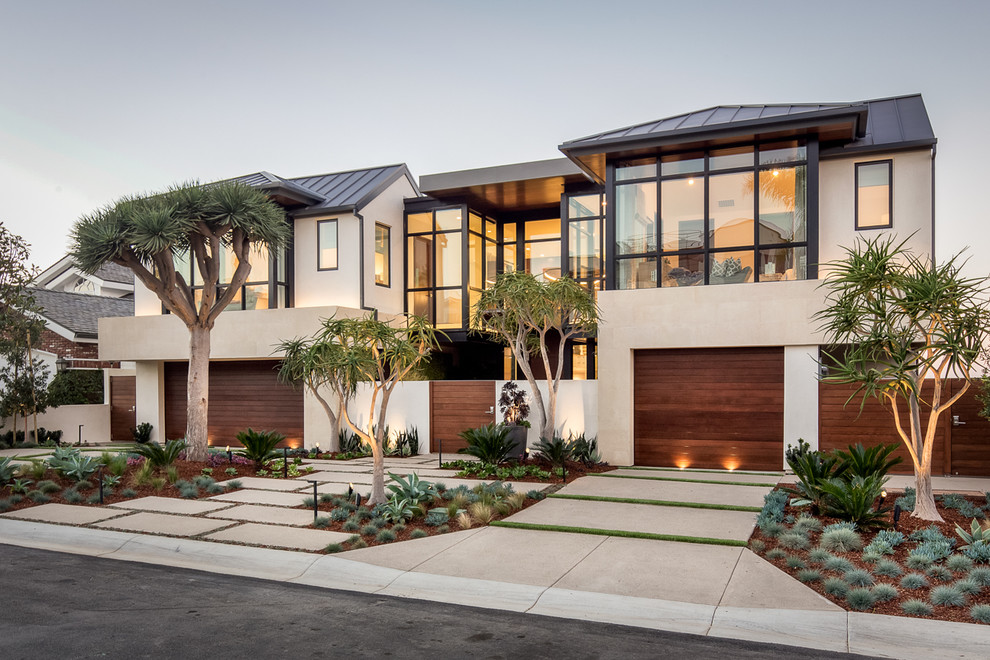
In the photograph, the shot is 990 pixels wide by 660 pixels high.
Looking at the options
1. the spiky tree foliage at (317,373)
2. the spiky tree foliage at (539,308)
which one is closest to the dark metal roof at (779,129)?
the spiky tree foliage at (539,308)

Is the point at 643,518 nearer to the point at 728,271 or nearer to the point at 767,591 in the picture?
the point at 767,591

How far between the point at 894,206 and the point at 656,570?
10489mm

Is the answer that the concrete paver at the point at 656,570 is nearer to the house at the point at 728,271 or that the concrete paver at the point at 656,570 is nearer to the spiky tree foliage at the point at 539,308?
the spiky tree foliage at the point at 539,308

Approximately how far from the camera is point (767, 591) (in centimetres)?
619

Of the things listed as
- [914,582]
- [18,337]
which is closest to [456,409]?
[914,582]

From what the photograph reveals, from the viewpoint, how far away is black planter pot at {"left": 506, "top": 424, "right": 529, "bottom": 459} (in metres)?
14.0

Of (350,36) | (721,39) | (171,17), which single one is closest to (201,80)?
(171,17)

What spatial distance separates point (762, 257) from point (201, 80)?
17.1 metres

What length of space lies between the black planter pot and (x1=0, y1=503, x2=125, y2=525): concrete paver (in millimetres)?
7139

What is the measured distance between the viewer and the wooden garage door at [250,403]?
1845 cm

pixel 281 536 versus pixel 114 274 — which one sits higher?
pixel 114 274

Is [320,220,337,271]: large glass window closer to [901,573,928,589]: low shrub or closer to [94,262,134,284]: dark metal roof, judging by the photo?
[901,573,928,589]: low shrub

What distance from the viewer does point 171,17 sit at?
17.4 meters

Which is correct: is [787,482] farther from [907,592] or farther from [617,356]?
[907,592]
